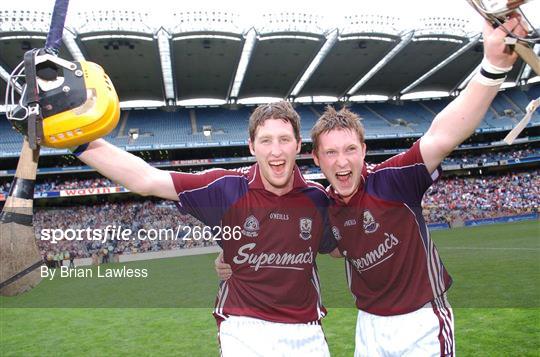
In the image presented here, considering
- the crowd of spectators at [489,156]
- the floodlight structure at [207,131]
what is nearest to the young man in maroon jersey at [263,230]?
the floodlight structure at [207,131]

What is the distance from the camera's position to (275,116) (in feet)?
9.37

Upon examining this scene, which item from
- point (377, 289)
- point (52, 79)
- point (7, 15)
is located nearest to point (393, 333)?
point (377, 289)

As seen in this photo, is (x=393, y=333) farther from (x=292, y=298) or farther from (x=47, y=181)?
(x=47, y=181)

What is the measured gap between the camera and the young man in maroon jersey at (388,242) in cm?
272

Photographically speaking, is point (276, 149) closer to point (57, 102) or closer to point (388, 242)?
point (388, 242)

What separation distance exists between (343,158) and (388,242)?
0.63 metres

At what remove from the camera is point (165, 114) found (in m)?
40.5

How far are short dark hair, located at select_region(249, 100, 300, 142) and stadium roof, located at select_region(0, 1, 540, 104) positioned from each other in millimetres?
25447

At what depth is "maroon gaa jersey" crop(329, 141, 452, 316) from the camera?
2.81m

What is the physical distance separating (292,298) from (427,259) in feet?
3.10

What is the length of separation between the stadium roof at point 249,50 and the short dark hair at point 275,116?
25447 mm
